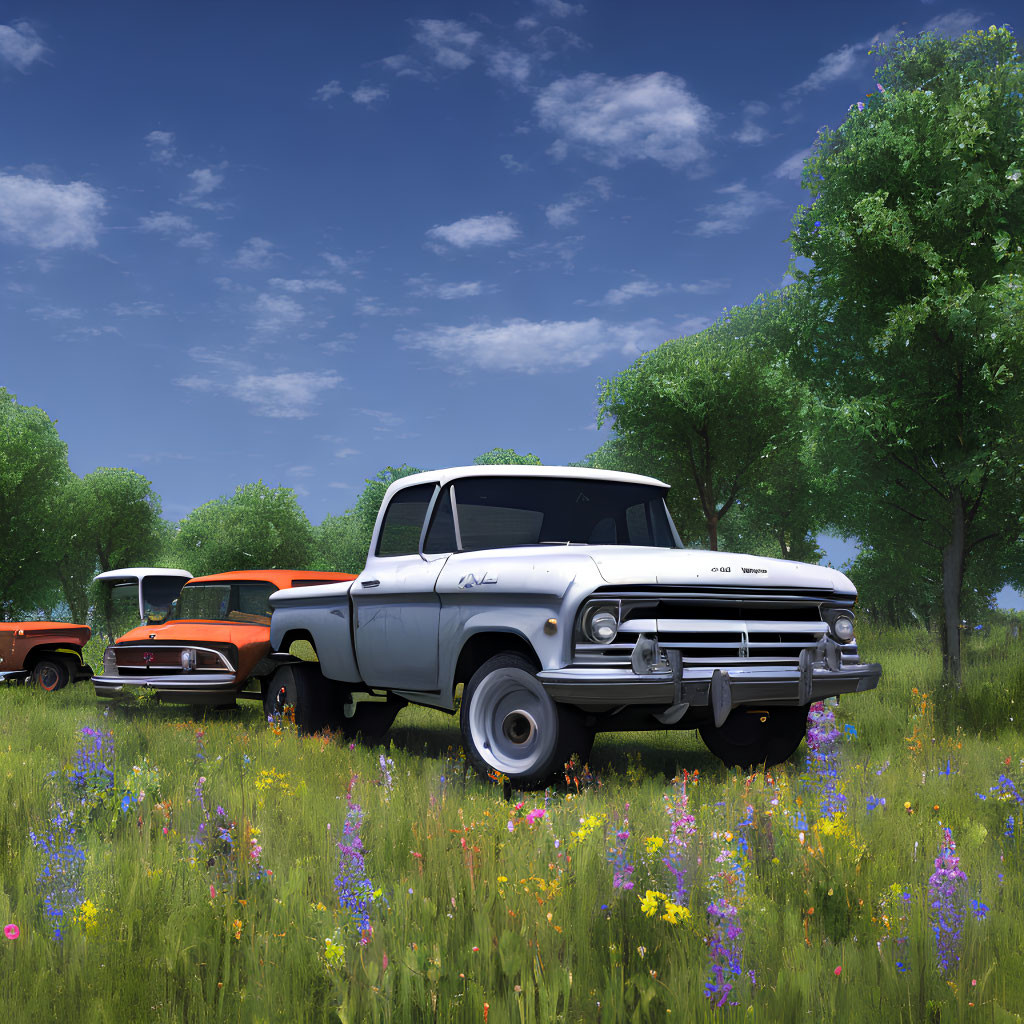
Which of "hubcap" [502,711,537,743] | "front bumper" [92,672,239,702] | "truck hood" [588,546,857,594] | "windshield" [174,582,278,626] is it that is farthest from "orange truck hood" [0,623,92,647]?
"truck hood" [588,546,857,594]

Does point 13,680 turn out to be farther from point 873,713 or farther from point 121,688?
point 873,713

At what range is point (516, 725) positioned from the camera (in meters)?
6.22

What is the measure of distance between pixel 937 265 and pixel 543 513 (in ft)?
28.8

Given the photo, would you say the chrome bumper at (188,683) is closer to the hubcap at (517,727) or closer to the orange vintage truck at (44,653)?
the hubcap at (517,727)

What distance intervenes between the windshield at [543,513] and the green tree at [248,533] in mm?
50080

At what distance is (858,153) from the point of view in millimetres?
14125

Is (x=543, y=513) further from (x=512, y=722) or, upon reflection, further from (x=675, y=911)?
(x=675, y=911)

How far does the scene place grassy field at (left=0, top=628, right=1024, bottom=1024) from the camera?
2.91 metres

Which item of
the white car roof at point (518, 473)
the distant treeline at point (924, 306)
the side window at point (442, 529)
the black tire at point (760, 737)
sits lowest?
the black tire at point (760, 737)

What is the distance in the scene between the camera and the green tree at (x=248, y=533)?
182ft

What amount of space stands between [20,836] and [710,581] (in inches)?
165

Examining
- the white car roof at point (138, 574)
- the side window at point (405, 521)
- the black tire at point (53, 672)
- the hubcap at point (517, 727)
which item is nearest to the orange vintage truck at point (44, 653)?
the black tire at point (53, 672)

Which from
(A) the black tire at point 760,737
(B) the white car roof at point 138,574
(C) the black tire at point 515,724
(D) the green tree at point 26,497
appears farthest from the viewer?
(D) the green tree at point 26,497

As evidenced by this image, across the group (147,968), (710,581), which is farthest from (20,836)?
(710,581)
